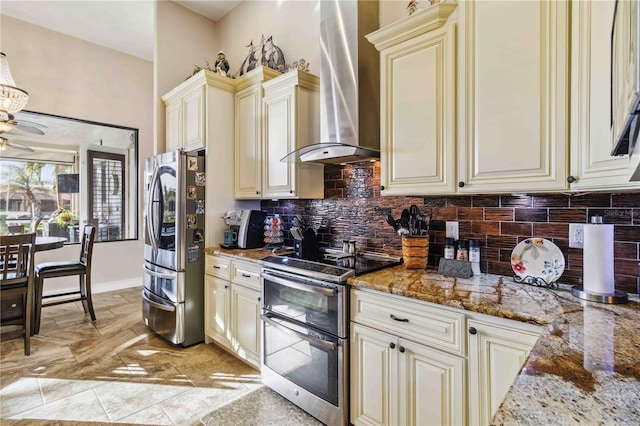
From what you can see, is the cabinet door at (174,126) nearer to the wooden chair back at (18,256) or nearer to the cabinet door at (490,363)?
the wooden chair back at (18,256)

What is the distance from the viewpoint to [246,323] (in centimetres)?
253

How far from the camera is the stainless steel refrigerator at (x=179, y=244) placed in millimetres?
2838

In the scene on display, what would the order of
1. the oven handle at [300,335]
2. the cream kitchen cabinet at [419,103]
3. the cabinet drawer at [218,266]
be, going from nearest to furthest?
the cream kitchen cabinet at [419,103], the oven handle at [300,335], the cabinet drawer at [218,266]

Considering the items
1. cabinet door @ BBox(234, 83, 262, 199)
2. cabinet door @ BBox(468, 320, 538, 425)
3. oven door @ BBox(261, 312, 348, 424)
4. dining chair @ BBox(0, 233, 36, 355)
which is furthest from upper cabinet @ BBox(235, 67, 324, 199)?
dining chair @ BBox(0, 233, 36, 355)

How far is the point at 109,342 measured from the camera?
3.04 meters

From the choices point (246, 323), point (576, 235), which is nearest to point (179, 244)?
point (246, 323)

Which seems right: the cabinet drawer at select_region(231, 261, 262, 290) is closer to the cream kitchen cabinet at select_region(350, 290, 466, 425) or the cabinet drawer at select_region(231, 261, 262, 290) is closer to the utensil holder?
the cream kitchen cabinet at select_region(350, 290, 466, 425)

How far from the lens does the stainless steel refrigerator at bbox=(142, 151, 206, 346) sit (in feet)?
9.31

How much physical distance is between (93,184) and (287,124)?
12.3ft

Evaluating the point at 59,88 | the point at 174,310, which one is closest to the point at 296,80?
the point at 174,310

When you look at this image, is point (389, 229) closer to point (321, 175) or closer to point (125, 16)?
point (321, 175)

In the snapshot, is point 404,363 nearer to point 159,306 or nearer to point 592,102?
point 592,102

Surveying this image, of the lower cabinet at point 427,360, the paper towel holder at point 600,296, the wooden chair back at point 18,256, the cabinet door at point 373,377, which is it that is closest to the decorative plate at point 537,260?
the paper towel holder at point 600,296

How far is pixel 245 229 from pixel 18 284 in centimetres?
208
